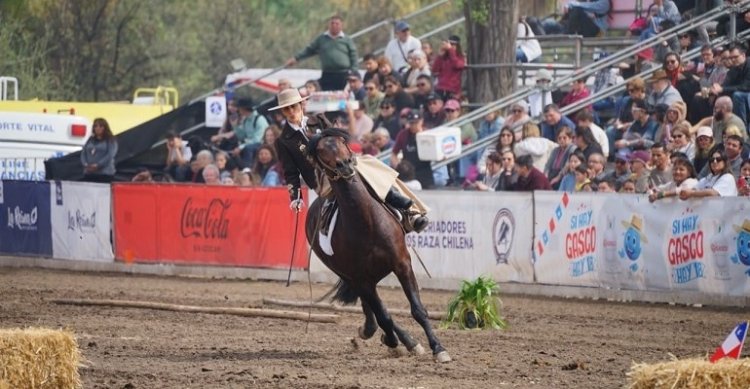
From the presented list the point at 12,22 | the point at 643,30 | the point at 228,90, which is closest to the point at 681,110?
the point at 643,30

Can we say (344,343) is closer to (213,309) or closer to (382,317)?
(382,317)

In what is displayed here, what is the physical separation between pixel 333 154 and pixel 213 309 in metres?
5.20

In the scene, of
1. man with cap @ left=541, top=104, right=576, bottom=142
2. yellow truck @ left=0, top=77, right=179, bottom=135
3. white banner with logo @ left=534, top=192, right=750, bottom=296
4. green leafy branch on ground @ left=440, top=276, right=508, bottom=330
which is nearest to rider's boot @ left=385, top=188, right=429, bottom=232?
green leafy branch on ground @ left=440, top=276, right=508, bottom=330

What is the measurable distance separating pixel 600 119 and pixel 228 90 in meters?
10.6

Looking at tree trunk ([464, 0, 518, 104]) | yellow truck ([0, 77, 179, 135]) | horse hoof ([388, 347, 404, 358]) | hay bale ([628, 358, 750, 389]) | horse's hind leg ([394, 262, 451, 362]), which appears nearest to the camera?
hay bale ([628, 358, 750, 389])

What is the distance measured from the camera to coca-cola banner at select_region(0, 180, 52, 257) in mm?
26766

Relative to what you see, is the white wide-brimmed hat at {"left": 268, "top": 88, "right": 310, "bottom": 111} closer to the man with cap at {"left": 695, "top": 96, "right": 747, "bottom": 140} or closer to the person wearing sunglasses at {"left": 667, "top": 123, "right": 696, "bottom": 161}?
the person wearing sunglasses at {"left": 667, "top": 123, "right": 696, "bottom": 161}

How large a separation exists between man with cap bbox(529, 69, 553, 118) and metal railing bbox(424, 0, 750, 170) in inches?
2.8

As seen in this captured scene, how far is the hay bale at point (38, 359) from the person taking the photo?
1095 centimetres

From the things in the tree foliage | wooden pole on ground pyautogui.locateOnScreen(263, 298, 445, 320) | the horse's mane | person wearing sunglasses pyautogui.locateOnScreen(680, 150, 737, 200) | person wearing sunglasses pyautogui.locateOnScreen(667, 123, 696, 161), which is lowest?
wooden pole on ground pyautogui.locateOnScreen(263, 298, 445, 320)

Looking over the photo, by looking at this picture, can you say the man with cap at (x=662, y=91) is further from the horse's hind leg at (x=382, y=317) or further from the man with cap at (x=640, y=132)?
the horse's hind leg at (x=382, y=317)

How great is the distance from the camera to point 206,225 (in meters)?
24.7

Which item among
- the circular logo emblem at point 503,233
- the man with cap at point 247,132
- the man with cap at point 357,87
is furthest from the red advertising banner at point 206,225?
the man with cap at point 357,87

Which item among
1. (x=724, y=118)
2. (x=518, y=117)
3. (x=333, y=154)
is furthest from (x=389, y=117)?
(x=333, y=154)
